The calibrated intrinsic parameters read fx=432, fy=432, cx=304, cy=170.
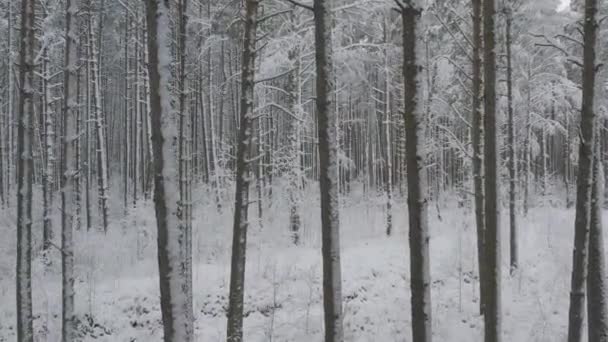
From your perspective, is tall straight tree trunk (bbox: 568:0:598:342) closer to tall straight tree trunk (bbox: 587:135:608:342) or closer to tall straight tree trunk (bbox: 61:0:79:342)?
tall straight tree trunk (bbox: 587:135:608:342)

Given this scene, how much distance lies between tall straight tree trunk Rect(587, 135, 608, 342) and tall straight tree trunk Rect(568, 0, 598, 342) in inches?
11.9

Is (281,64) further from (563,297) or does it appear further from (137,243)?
(563,297)

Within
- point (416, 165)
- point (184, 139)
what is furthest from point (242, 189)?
point (416, 165)

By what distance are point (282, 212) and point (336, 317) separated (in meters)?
9.64

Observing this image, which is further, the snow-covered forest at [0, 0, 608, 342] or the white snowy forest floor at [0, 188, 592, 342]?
the white snowy forest floor at [0, 188, 592, 342]

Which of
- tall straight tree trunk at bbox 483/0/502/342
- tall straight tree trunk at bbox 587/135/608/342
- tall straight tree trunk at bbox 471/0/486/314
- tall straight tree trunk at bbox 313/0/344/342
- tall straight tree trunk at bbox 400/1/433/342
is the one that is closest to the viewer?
tall straight tree trunk at bbox 400/1/433/342

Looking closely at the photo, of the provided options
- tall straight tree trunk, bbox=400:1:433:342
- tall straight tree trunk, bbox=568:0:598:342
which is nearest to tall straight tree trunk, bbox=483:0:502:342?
tall straight tree trunk, bbox=568:0:598:342

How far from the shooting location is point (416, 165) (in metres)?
4.39

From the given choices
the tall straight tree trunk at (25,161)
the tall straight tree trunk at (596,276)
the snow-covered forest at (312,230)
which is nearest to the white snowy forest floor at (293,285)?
the snow-covered forest at (312,230)

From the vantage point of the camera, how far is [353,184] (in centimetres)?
2673

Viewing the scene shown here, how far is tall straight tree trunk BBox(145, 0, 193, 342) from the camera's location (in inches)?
164

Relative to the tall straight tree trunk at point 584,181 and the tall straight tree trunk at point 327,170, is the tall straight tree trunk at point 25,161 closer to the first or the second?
the tall straight tree trunk at point 327,170

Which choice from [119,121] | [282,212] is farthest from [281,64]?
[119,121]

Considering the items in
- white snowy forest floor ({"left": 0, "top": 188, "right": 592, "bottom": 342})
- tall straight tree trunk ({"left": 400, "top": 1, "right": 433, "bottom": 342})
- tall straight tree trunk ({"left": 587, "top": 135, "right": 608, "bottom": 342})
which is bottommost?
white snowy forest floor ({"left": 0, "top": 188, "right": 592, "bottom": 342})
